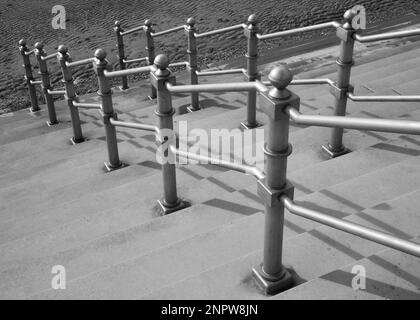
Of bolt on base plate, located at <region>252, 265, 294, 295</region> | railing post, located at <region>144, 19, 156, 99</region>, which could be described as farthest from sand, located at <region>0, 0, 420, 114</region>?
bolt on base plate, located at <region>252, 265, 294, 295</region>

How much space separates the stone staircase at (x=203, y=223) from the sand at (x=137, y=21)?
4585 millimetres

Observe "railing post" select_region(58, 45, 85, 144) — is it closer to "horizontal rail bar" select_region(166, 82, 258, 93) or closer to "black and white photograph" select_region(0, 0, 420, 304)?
"black and white photograph" select_region(0, 0, 420, 304)

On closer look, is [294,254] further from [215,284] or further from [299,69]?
[299,69]

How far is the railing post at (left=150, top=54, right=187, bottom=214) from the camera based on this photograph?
2.94 meters

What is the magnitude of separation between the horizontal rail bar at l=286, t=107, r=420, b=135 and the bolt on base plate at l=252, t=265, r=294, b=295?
2.86 feet

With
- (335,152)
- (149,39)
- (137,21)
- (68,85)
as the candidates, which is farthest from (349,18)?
(137,21)

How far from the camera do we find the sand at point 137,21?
31.1ft

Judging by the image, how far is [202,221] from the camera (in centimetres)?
307

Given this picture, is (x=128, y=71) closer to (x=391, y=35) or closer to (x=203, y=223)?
(x=203, y=223)

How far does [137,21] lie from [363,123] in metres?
11.2

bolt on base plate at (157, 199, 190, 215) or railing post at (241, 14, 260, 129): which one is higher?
railing post at (241, 14, 260, 129)

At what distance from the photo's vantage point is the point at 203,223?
10.0ft
